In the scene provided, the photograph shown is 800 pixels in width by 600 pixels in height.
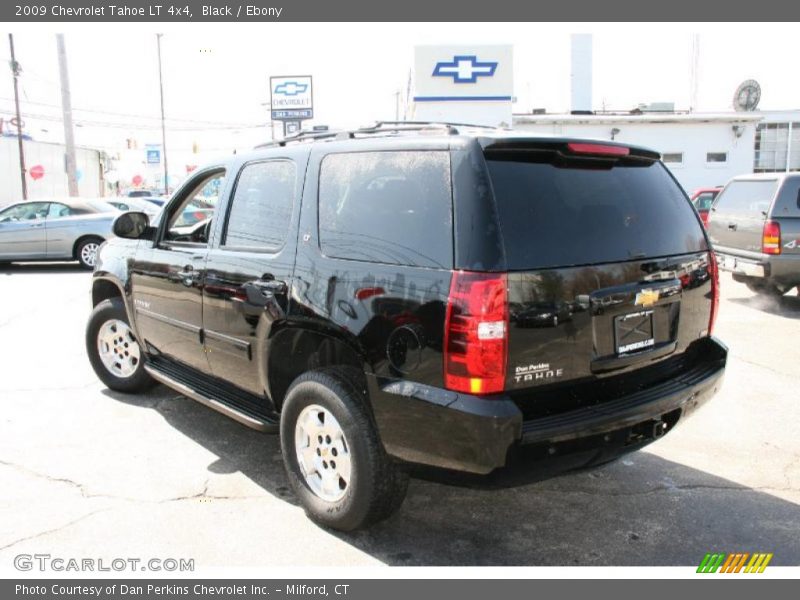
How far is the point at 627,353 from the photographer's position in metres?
3.01

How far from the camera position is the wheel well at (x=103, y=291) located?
17.8ft

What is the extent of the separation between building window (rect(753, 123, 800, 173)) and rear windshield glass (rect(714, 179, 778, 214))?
21409 millimetres

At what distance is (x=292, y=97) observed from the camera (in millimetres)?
33469

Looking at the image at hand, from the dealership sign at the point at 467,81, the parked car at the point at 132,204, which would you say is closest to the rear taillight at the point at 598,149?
the parked car at the point at 132,204

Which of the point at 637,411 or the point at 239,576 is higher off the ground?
the point at 637,411

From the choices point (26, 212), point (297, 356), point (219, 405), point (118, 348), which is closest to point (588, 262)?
point (297, 356)

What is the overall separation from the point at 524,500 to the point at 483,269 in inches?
67.1

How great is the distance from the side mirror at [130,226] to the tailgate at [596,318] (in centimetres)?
329

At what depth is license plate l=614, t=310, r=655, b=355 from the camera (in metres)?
2.96

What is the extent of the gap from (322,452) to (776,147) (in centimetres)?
3106

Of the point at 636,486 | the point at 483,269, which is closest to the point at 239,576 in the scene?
the point at 483,269

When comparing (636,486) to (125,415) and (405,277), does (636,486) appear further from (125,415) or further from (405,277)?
(125,415)

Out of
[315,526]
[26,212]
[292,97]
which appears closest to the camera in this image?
[315,526]

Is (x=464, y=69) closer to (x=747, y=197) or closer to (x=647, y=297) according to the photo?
(x=747, y=197)
